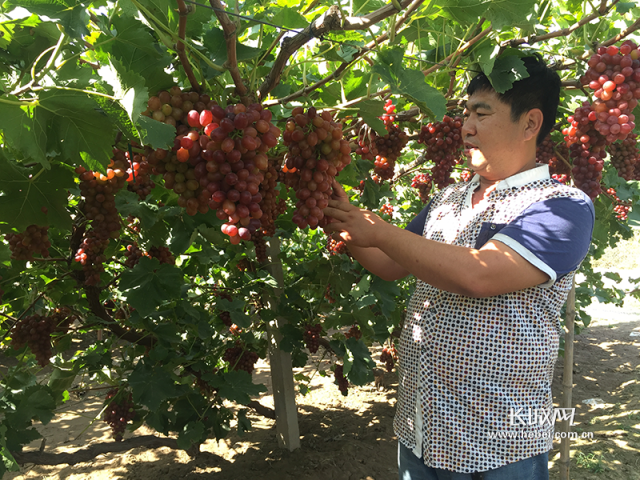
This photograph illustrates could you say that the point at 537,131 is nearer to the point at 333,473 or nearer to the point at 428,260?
the point at 428,260

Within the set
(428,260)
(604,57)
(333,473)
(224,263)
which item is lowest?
(333,473)

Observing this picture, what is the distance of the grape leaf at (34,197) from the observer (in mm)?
1773

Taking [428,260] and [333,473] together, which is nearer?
[428,260]

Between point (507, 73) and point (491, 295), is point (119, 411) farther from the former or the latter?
point (507, 73)

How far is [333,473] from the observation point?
377cm

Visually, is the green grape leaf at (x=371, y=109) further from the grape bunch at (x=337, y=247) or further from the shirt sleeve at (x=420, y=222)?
the grape bunch at (x=337, y=247)

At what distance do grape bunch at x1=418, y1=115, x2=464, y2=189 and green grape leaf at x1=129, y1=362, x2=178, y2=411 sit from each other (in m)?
2.02

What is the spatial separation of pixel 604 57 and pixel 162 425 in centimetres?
316

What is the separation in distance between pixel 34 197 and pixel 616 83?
2421 millimetres

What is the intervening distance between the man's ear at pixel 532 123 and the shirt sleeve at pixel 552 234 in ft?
0.98

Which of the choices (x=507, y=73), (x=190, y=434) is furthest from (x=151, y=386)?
(x=507, y=73)

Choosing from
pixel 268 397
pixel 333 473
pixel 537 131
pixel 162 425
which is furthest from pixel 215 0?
pixel 268 397

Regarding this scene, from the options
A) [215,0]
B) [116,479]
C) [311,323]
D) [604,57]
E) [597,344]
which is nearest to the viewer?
[215,0]

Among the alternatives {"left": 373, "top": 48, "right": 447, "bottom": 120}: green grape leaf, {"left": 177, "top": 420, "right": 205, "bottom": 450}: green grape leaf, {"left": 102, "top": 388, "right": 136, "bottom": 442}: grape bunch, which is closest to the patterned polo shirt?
{"left": 373, "top": 48, "right": 447, "bottom": 120}: green grape leaf
